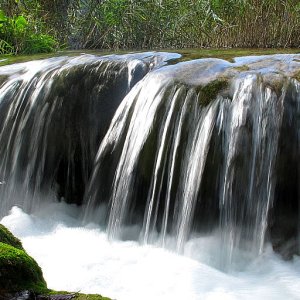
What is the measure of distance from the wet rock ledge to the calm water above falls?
4.92 feet

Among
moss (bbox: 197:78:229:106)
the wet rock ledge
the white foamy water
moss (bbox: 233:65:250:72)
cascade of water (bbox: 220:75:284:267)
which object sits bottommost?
the white foamy water

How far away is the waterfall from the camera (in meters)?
4.38

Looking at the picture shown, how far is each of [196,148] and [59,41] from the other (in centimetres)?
698

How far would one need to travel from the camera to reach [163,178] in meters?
4.61

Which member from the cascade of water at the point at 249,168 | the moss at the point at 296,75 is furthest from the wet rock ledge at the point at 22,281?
the moss at the point at 296,75

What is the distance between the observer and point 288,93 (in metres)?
4.51

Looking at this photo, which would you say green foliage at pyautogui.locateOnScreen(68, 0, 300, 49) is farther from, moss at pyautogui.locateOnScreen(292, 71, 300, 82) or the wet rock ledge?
the wet rock ledge

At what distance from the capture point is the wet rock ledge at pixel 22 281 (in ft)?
6.20

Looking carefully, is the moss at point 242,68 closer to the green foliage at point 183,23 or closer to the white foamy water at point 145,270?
the white foamy water at point 145,270

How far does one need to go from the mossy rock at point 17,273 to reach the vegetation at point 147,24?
6.51 meters

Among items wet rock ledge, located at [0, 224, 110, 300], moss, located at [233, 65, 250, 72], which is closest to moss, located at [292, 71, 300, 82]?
moss, located at [233, 65, 250, 72]

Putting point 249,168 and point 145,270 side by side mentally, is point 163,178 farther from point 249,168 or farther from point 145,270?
point 145,270

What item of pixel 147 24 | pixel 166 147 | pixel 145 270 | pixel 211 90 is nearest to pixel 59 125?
pixel 166 147

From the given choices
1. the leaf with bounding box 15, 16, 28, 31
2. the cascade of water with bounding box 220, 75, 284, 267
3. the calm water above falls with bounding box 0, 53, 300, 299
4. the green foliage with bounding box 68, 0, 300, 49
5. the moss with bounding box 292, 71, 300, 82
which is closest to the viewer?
the calm water above falls with bounding box 0, 53, 300, 299
